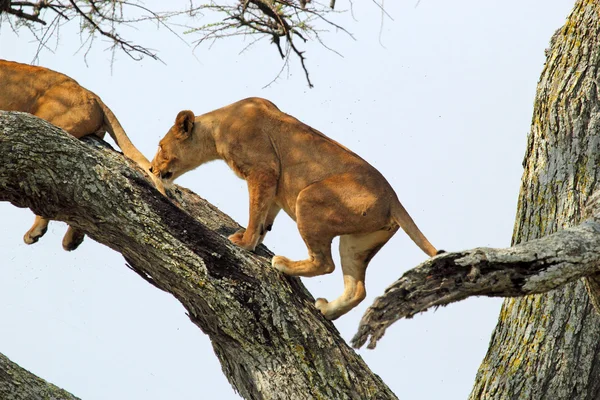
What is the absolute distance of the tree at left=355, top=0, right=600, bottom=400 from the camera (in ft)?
12.8

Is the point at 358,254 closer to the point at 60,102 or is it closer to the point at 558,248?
the point at 558,248

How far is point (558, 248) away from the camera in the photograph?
Result: 3889 mm

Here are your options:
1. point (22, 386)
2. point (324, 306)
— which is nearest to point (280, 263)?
point (324, 306)

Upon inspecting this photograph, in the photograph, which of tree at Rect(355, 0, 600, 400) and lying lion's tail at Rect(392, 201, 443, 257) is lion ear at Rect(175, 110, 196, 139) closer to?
lying lion's tail at Rect(392, 201, 443, 257)

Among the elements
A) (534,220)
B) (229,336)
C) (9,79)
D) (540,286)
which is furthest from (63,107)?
(540,286)

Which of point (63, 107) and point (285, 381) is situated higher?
point (63, 107)

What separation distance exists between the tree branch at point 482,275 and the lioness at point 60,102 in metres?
2.97

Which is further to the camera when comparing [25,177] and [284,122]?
[284,122]

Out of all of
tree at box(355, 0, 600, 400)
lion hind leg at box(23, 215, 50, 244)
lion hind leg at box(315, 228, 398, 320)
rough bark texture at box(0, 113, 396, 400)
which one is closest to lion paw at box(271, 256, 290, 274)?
rough bark texture at box(0, 113, 396, 400)

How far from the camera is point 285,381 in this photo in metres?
4.05

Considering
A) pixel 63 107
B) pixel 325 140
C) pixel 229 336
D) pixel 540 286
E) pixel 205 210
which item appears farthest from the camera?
pixel 63 107

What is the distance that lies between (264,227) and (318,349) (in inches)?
64.1

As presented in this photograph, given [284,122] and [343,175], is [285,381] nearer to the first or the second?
[343,175]

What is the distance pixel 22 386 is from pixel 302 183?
231 cm
